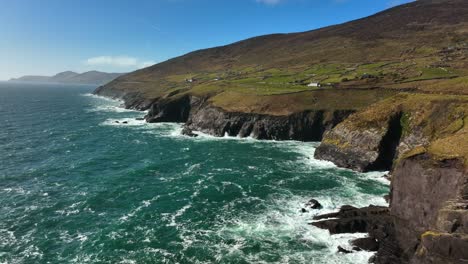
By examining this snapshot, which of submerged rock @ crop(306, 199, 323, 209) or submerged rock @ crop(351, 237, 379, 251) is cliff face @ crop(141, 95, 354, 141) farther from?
submerged rock @ crop(351, 237, 379, 251)

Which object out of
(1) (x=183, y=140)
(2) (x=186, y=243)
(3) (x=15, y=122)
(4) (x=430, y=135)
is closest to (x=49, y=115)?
(3) (x=15, y=122)

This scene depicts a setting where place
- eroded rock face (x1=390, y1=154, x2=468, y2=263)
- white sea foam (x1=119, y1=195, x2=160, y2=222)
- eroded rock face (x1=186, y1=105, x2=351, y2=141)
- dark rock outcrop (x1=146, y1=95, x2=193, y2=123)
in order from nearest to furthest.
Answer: eroded rock face (x1=390, y1=154, x2=468, y2=263) → white sea foam (x1=119, y1=195, x2=160, y2=222) → eroded rock face (x1=186, y1=105, x2=351, y2=141) → dark rock outcrop (x1=146, y1=95, x2=193, y2=123)

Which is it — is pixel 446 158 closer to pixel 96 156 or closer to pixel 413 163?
pixel 413 163

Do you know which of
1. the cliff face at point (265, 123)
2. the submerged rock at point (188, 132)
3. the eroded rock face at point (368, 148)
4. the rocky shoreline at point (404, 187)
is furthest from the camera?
the submerged rock at point (188, 132)

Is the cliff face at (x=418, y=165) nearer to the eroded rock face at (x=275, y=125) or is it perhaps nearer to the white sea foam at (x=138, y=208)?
the eroded rock face at (x=275, y=125)

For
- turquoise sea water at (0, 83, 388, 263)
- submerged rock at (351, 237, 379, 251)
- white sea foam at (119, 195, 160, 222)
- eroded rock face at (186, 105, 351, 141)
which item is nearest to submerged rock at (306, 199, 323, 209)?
turquoise sea water at (0, 83, 388, 263)

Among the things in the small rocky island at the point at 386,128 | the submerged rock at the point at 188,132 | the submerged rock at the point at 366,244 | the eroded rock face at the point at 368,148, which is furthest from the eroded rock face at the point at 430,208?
the submerged rock at the point at 188,132

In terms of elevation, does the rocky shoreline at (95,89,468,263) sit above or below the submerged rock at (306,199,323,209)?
above

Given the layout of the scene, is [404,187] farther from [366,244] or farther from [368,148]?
[368,148]
